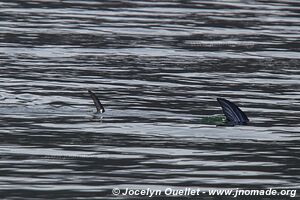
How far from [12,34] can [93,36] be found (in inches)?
74.1

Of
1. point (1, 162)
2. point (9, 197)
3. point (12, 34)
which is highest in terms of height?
point (12, 34)

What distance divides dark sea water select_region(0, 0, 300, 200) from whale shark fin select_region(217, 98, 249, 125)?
33 cm

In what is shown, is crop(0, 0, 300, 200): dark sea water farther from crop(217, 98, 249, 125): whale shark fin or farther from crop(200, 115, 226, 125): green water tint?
crop(217, 98, 249, 125): whale shark fin

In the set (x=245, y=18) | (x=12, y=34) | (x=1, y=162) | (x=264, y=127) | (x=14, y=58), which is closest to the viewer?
(x=1, y=162)

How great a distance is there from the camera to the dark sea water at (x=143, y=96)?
13.8m

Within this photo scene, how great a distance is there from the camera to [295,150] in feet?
51.0

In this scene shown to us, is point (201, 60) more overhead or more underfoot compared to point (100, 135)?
more overhead

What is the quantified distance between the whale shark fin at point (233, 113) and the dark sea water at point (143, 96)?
0.33 metres

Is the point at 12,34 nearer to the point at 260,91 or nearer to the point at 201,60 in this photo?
the point at 201,60

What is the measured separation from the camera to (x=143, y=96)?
2025cm

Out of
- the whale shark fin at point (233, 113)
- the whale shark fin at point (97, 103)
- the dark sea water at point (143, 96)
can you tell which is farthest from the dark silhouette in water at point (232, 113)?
the whale shark fin at point (97, 103)

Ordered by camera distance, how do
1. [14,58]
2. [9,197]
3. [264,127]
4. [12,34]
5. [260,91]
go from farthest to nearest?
1. [12,34]
2. [14,58]
3. [260,91]
4. [264,127]
5. [9,197]

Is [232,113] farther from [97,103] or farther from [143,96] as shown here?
[143,96]

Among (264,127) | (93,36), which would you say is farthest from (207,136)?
(93,36)
